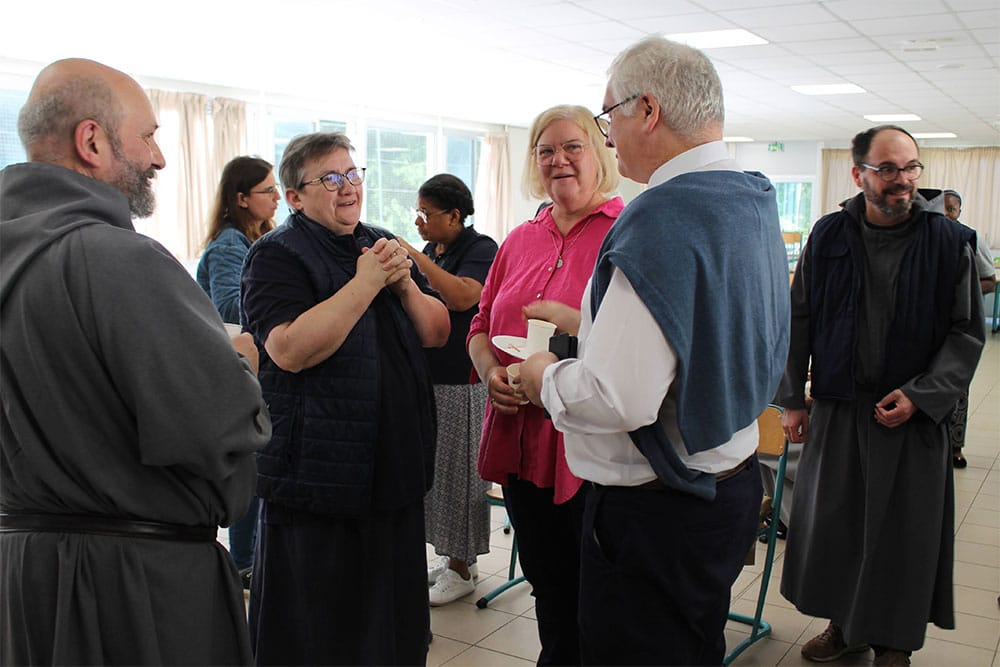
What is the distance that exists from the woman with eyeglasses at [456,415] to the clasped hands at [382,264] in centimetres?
106

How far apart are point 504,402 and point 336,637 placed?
0.69 metres

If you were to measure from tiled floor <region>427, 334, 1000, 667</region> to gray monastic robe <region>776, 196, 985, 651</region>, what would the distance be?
27 centimetres

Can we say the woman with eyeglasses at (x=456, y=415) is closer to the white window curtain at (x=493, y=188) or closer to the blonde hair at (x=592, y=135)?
the blonde hair at (x=592, y=135)

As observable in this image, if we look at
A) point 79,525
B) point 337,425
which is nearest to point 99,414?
point 79,525

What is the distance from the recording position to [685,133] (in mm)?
1467

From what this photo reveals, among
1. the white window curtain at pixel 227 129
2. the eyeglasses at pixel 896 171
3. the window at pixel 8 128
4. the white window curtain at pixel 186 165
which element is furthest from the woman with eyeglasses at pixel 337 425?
the white window curtain at pixel 227 129

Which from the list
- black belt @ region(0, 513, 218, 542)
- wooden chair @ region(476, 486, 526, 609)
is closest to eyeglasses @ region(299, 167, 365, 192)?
black belt @ region(0, 513, 218, 542)

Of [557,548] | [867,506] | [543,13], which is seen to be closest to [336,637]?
[557,548]

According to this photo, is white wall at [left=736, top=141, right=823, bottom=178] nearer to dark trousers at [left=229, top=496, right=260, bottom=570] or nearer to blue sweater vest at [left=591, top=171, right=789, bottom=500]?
dark trousers at [left=229, top=496, right=260, bottom=570]

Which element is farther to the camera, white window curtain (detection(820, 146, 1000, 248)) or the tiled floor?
white window curtain (detection(820, 146, 1000, 248))

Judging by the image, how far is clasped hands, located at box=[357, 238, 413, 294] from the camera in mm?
1879

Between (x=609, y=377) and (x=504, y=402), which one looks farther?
(x=504, y=402)

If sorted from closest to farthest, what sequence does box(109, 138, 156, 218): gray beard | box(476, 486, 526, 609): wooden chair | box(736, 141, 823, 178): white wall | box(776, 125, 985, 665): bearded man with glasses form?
1. box(109, 138, 156, 218): gray beard
2. box(776, 125, 985, 665): bearded man with glasses
3. box(476, 486, 526, 609): wooden chair
4. box(736, 141, 823, 178): white wall

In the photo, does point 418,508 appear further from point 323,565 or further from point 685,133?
point 685,133
